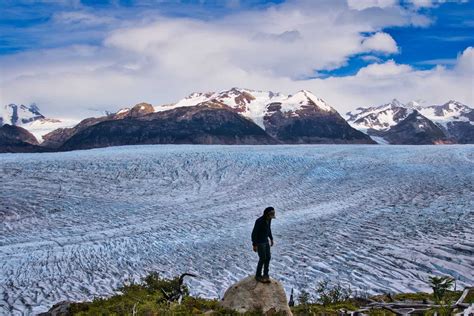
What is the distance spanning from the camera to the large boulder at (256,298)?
854 cm

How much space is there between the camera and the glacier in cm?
1349

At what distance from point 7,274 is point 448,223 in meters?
13.8

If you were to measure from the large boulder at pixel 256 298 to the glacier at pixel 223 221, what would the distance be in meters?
3.44

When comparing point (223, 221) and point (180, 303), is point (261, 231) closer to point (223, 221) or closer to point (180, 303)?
point (180, 303)

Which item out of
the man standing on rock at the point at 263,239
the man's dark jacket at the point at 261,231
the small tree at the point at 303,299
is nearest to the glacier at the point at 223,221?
the small tree at the point at 303,299

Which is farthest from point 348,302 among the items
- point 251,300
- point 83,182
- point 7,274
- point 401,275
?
point 83,182

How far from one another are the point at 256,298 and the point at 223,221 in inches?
435

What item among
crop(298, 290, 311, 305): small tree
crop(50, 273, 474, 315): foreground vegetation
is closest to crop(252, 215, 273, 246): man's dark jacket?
crop(50, 273, 474, 315): foreground vegetation

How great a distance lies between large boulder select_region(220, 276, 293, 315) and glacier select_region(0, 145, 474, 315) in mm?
3439

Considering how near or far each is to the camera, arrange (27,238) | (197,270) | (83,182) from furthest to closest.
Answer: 1. (83,182)
2. (27,238)
3. (197,270)

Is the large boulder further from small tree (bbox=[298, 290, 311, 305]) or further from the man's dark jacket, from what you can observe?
small tree (bbox=[298, 290, 311, 305])

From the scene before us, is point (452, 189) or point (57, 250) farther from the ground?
point (452, 189)

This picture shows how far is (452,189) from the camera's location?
914 inches

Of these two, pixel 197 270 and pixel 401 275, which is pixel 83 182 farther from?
pixel 401 275
